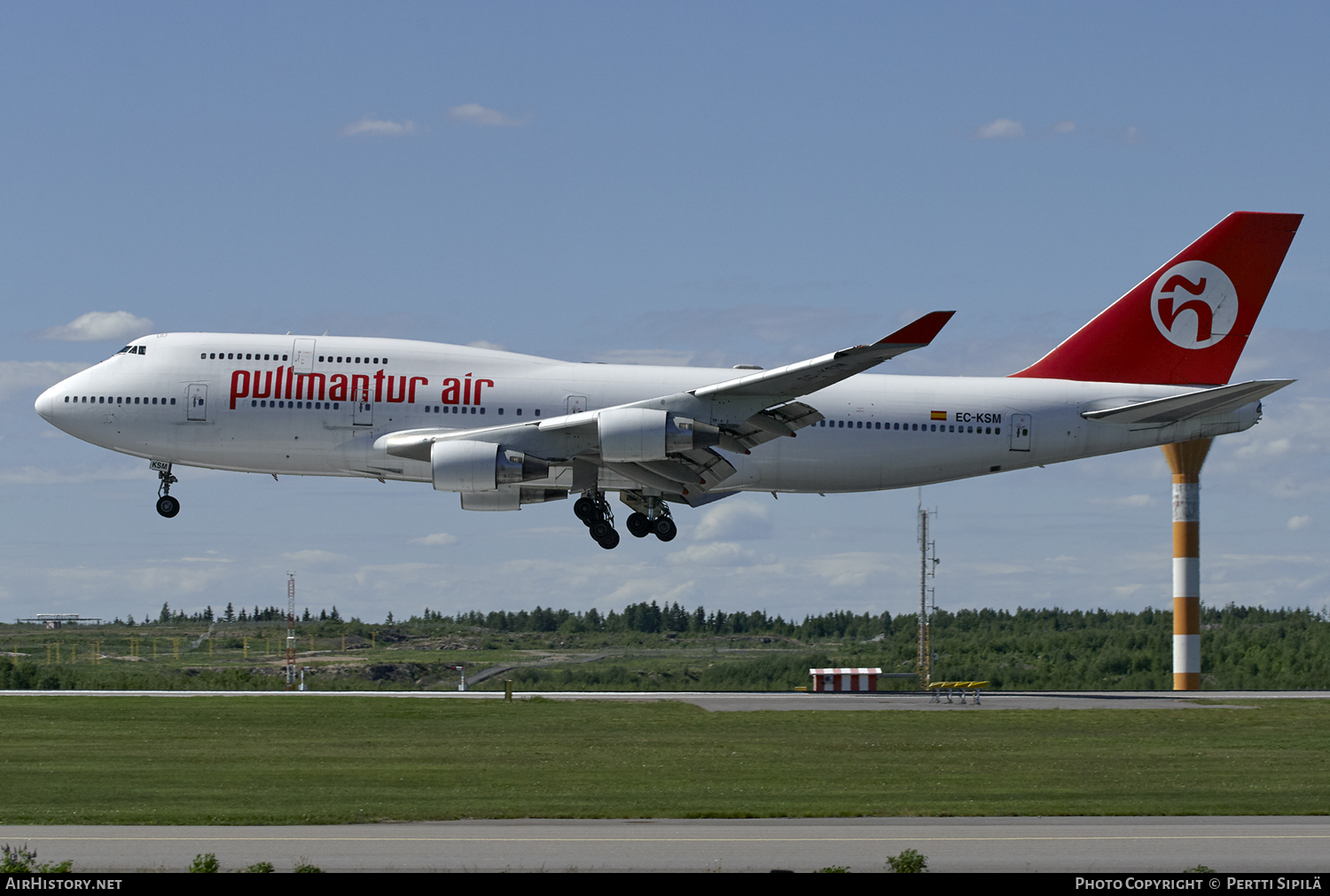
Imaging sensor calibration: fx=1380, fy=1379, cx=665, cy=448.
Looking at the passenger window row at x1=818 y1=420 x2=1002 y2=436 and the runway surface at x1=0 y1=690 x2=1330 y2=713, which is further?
the runway surface at x1=0 y1=690 x2=1330 y2=713

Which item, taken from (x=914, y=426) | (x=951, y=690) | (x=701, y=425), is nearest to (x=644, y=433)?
(x=701, y=425)

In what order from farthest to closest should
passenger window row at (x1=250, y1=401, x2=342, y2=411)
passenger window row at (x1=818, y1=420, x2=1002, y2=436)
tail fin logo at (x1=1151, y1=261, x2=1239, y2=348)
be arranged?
tail fin logo at (x1=1151, y1=261, x2=1239, y2=348) → passenger window row at (x1=818, y1=420, x2=1002, y2=436) → passenger window row at (x1=250, y1=401, x2=342, y2=411)

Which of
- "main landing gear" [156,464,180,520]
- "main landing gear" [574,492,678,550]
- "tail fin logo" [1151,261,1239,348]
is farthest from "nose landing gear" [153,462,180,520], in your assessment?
"tail fin logo" [1151,261,1239,348]

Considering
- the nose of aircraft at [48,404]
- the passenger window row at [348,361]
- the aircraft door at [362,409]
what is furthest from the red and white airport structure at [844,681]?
the nose of aircraft at [48,404]

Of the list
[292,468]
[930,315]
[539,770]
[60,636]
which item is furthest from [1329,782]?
[60,636]

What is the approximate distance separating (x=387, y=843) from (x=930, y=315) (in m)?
19.7

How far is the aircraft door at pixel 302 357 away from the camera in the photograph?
41.2 m

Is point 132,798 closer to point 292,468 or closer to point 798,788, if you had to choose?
point 798,788

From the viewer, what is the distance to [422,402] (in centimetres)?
4166

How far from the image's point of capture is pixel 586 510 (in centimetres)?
4428

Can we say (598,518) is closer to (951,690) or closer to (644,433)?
(644,433)

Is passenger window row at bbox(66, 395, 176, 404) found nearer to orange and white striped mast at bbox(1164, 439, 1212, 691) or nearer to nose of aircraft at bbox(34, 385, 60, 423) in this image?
nose of aircraft at bbox(34, 385, 60, 423)

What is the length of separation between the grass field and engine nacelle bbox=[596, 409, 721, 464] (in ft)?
24.3

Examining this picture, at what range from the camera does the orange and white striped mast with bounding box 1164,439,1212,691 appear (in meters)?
63.9
